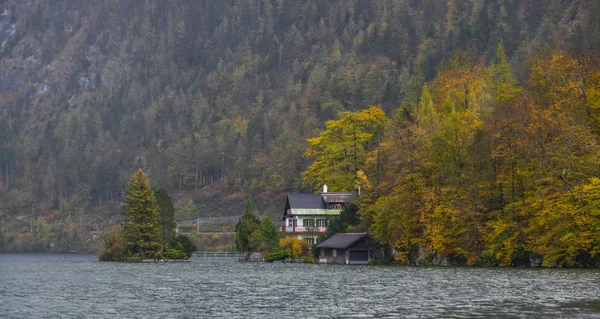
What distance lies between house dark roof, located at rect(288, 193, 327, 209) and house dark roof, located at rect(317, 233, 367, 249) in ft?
61.7

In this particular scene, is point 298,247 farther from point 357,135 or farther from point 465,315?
point 465,315

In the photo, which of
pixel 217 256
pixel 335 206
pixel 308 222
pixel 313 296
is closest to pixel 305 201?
pixel 308 222

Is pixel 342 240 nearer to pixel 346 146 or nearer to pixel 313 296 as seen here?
pixel 346 146

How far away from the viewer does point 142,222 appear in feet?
329

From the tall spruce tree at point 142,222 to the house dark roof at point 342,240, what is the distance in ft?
69.9

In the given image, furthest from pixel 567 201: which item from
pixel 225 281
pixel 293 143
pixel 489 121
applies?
pixel 293 143

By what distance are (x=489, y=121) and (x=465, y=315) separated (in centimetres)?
4875

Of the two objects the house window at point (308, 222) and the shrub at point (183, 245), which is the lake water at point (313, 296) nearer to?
the shrub at point (183, 245)

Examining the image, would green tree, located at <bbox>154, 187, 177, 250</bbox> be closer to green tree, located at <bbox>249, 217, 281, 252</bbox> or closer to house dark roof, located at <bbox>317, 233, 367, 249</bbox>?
green tree, located at <bbox>249, 217, 281, 252</bbox>

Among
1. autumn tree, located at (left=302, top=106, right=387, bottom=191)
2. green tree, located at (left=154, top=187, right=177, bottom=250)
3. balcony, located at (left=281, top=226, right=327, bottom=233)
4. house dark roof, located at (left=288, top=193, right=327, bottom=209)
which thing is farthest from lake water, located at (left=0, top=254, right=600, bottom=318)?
autumn tree, located at (left=302, top=106, right=387, bottom=191)

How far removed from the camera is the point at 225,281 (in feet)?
187

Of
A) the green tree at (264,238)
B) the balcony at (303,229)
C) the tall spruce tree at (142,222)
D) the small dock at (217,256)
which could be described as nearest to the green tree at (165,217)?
the tall spruce tree at (142,222)

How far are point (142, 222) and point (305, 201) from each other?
24.3 m

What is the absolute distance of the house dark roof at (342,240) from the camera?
292 feet
